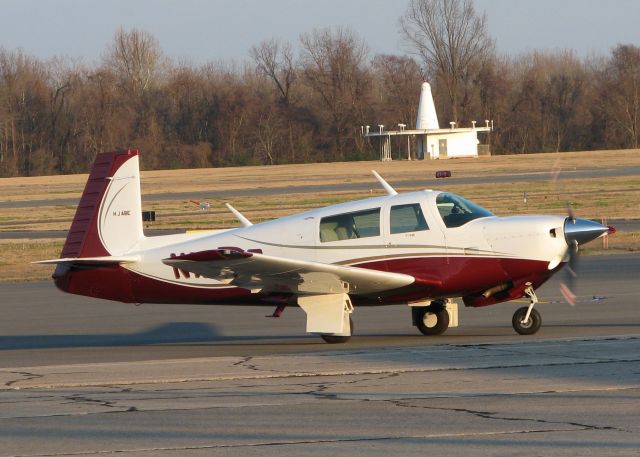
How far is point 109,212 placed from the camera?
1602 centimetres

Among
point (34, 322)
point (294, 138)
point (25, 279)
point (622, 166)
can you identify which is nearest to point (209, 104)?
point (294, 138)

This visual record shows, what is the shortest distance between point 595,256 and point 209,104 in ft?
281

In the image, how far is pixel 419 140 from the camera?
100000 millimetres

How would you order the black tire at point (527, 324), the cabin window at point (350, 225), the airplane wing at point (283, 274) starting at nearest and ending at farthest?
the airplane wing at point (283, 274) < the black tire at point (527, 324) < the cabin window at point (350, 225)

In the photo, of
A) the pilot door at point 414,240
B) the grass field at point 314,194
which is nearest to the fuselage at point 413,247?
the pilot door at point 414,240

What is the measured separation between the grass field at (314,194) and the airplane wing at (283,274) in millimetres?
3195

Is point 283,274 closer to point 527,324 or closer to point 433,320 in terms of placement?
point 433,320

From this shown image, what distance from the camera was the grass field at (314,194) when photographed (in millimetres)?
35219

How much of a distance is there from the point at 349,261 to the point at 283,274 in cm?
104

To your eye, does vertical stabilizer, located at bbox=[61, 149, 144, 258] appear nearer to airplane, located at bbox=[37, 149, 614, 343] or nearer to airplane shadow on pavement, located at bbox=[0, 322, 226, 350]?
airplane, located at bbox=[37, 149, 614, 343]

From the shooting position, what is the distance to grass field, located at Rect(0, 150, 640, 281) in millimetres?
35219

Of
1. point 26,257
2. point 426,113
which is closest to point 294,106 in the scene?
point 426,113

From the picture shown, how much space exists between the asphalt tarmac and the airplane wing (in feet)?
2.61

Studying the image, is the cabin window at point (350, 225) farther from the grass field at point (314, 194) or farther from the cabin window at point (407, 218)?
the grass field at point (314, 194)
